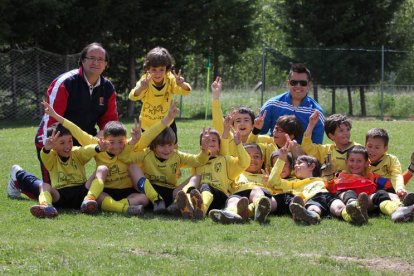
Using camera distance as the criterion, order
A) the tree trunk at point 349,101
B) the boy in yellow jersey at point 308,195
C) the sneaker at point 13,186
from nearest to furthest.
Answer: the boy in yellow jersey at point 308,195 → the sneaker at point 13,186 → the tree trunk at point 349,101

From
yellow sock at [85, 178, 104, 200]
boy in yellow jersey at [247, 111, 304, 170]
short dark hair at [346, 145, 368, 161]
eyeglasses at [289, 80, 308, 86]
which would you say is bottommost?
yellow sock at [85, 178, 104, 200]

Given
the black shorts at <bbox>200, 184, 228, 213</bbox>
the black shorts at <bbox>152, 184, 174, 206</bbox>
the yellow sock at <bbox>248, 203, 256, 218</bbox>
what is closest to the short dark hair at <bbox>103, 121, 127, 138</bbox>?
the black shorts at <bbox>152, 184, 174, 206</bbox>

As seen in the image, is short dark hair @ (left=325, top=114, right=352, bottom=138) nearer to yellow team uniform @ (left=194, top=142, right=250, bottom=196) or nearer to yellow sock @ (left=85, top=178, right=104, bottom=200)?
yellow team uniform @ (left=194, top=142, right=250, bottom=196)

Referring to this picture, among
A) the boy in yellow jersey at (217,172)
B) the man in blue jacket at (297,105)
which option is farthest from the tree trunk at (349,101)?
the boy in yellow jersey at (217,172)

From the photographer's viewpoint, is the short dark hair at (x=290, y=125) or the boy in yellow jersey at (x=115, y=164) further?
the short dark hair at (x=290, y=125)

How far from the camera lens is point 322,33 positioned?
27.1 metres

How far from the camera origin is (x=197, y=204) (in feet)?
22.8

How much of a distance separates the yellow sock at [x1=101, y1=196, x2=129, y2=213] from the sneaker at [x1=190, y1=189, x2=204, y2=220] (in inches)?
28.6

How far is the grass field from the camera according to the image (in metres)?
4.89

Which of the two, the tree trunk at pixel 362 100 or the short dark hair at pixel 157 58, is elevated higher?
the short dark hair at pixel 157 58

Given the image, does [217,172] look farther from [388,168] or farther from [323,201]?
[388,168]

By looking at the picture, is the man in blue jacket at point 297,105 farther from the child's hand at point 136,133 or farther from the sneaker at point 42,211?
the sneaker at point 42,211

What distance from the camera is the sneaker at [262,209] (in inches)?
263

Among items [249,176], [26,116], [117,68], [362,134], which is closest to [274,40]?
[117,68]
